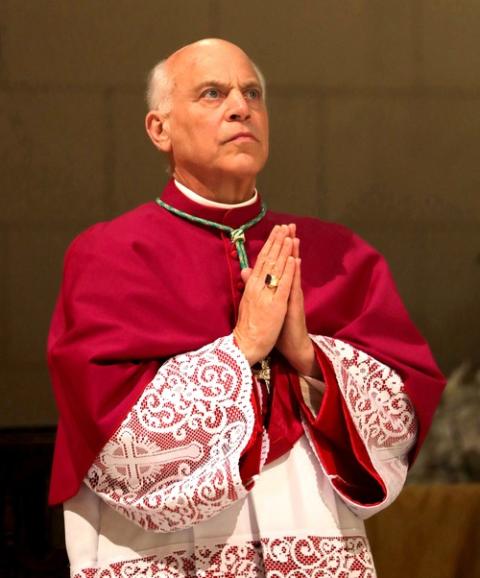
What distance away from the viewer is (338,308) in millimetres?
2887

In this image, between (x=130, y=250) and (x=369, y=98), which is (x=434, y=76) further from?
(x=130, y=250)

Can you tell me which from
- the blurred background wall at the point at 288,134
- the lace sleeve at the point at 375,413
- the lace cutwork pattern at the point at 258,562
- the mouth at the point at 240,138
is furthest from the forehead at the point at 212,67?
the blurred background wall at the point at 288,134

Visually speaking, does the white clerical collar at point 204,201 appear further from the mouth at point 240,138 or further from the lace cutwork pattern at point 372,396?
Answer: the lace cutwork pattern at point 372,396

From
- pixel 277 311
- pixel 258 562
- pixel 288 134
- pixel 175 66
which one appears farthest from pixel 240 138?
pixel 288 134

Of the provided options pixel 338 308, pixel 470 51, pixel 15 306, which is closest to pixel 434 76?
pixel 470 51

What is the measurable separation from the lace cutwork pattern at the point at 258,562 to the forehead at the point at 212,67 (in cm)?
109

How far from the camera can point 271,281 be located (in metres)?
2.72

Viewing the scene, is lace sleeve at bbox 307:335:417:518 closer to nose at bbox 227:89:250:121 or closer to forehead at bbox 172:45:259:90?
nose at bbox 227:89:250:121

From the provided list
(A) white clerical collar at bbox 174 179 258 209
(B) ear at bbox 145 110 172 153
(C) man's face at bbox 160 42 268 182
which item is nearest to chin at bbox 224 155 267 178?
(C) man's face at bbox 160 42 268 182

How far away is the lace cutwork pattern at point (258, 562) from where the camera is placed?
263cm

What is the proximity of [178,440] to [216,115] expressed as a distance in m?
0.78

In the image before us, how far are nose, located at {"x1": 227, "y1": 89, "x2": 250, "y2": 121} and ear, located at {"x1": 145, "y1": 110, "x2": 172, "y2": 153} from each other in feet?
0.65

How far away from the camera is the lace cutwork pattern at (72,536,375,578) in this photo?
8.63 feet

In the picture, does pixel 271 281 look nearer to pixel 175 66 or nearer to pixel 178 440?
pixel 178 440
